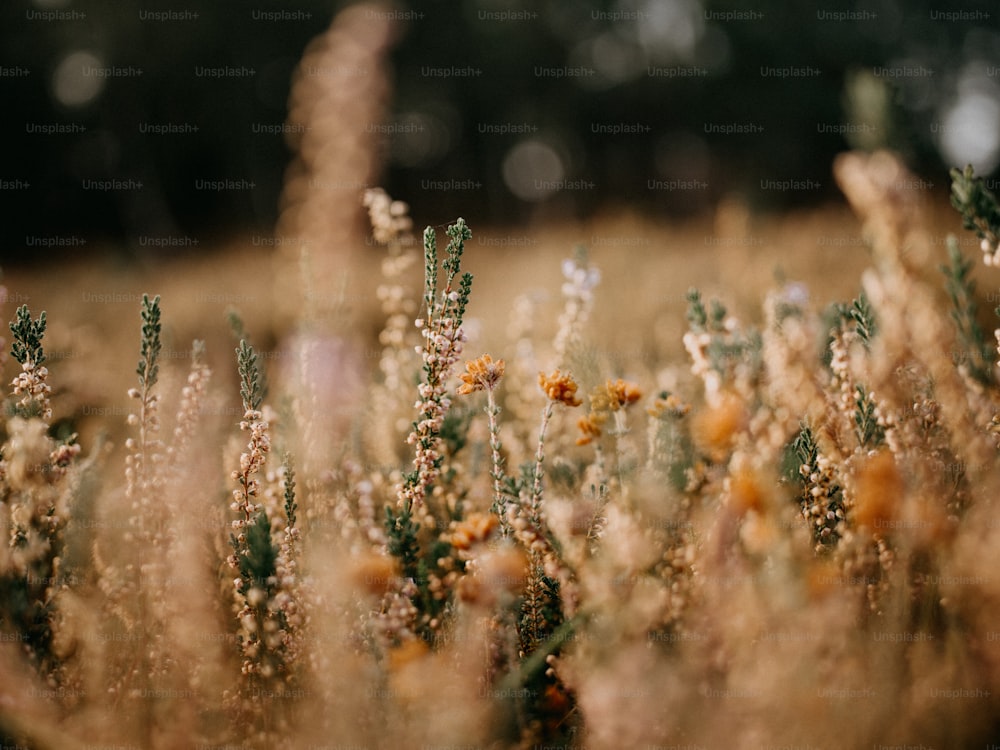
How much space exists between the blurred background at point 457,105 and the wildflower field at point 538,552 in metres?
13.2

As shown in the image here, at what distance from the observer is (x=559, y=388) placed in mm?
→ 1679

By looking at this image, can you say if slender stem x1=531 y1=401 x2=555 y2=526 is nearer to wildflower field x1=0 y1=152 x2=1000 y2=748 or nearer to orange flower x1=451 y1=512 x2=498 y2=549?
wildflower field x1=0 y1=152 x2=1000 y2=748

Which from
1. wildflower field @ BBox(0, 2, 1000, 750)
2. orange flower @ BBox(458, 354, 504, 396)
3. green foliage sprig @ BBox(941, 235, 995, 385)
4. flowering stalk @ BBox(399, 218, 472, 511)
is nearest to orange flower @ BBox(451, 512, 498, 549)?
wildflower field @ BBox(0, 2, 1000, 750)

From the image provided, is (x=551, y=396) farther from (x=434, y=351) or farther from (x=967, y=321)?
(x=967, y=321)

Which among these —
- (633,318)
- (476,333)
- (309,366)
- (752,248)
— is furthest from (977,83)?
(309,366)

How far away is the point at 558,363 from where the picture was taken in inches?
92.2

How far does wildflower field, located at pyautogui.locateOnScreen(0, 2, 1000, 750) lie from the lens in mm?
1290

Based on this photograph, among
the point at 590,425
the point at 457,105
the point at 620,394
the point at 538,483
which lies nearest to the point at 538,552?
the point at 538,483

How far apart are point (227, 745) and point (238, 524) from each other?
1.47 feet

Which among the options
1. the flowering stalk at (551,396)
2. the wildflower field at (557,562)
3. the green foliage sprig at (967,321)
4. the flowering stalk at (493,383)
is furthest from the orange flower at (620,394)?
the green foliage sprig at (967,321)

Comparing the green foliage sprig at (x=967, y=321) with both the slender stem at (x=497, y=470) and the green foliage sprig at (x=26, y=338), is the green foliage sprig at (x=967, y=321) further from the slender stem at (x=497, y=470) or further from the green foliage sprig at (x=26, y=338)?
the green foliage sprig at (x=26, y=338)

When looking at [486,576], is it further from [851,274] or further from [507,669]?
[851,274]

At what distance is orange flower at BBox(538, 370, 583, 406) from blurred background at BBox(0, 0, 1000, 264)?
1339 cm

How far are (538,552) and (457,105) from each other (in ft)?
62.8
